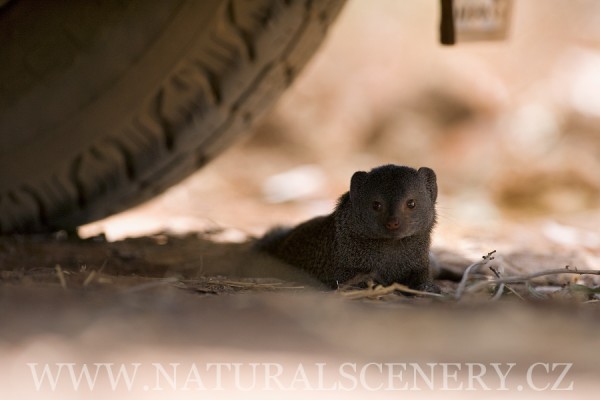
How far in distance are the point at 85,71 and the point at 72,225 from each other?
2.59 feet

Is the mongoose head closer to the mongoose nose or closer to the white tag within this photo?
the mongoose nose

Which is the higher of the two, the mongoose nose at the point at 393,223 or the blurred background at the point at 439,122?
the blurred background at the point at 439,122

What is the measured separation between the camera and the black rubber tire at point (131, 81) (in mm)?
3258

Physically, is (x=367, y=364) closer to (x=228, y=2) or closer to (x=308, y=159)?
(x=228, y=2)

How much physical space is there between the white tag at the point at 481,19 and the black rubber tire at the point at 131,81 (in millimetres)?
541

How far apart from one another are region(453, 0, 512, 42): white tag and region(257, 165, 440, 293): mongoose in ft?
1.93

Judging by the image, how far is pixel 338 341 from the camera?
4.71 feet

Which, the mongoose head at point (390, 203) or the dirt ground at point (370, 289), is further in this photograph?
the mongoose head at point (390, 203)

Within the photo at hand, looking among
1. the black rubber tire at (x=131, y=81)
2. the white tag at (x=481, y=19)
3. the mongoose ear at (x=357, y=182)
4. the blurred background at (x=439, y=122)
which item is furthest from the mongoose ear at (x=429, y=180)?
the blurred background at (x=439, y=122)

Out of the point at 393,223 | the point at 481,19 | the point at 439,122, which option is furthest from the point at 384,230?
the point at 439,122

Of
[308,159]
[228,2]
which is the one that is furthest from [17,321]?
[308,159]

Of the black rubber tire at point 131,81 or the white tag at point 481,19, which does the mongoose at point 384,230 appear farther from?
the black rubber tire at point 131,81

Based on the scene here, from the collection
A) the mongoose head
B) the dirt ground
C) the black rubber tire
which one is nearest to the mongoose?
the mongoose head

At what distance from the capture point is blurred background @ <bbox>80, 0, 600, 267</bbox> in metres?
6.68
